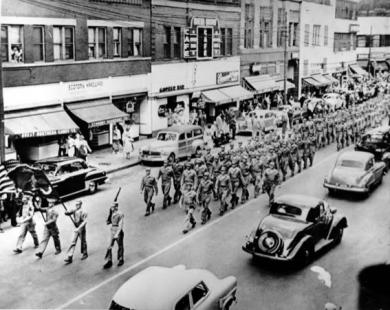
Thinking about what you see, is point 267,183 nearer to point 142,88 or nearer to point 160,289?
point 160,289

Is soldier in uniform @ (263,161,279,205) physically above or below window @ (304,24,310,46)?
below

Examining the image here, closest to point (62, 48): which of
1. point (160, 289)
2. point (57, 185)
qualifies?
point (57, 185)

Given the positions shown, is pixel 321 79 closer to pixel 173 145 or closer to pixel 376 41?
pixel 376 41

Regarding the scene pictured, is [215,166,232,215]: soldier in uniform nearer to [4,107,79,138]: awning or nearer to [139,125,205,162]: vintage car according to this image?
[139,125,205,162]: vintage car

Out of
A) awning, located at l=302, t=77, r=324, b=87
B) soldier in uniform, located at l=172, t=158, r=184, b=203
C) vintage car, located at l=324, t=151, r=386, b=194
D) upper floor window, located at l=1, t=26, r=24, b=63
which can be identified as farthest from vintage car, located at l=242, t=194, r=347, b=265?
awning, located at l=302, t=77, r=324, b=87

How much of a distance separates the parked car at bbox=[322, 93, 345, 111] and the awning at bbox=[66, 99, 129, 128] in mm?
21280

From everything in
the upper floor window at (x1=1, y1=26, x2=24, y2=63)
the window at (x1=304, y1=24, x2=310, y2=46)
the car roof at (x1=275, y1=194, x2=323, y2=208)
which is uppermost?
the window at (x1=304, y1=24, x2=310, y2=46)

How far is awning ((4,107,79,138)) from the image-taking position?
2572cm

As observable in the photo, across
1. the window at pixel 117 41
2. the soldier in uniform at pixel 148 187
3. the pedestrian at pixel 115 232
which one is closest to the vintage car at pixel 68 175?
the soldier in uniform at pixel 148 187

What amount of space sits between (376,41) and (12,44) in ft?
239

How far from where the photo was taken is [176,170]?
21.7m

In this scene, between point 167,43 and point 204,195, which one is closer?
point 204,195

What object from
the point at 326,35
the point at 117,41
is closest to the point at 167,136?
the point at 117,41

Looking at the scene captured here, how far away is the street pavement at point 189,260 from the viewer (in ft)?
44.3
